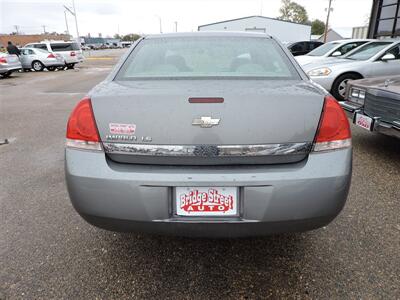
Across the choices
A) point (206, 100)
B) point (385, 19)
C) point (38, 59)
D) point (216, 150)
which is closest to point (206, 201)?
point (216, 150)

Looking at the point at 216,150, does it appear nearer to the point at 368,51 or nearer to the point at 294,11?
the point at 368,51

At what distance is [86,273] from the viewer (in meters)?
1.99

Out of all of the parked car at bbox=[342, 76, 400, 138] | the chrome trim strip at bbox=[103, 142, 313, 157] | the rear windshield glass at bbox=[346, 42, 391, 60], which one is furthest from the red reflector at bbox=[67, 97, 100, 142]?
the rear windshield glass at bbox=[346, 42, 391, 60]

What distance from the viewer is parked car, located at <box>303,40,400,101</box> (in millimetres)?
6844

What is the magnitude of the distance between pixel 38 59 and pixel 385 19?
17846mm

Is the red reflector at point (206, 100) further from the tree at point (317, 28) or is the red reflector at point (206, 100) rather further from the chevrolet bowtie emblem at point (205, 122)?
the tree at point (317, 28)

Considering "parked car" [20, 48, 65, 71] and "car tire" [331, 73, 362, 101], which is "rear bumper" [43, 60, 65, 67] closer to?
"parked car" [20, 48, 65, 71]

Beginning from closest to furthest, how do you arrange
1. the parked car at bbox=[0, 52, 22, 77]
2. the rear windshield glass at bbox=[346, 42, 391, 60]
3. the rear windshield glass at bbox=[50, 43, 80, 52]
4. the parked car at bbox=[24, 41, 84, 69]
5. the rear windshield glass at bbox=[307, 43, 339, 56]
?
the rear windshield glass at bbox=[346, 42, 391, 60] → the rear windshield glass at bbox=[307, 43, 339, 56] → the parked car at bbox=[0, 52, 22, 77] → the parked car at bbox=[24, 41, 84, 69] → the rear windshield glass at bbox=[50, 43, 80, 52]

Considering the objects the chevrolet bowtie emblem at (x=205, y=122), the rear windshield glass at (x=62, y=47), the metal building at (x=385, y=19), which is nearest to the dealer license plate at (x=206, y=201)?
the chevrolet bowtie emblem at (x=205, y=122)

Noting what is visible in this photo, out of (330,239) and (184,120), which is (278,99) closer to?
(184,120)

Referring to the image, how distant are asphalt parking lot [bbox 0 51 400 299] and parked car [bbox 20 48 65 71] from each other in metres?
17.1

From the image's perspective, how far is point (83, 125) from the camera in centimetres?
170

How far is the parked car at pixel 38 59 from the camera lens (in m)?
17.8

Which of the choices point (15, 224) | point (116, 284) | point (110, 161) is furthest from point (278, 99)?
point (15, 224)
